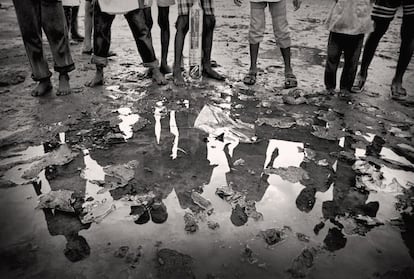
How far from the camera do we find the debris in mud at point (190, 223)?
1460mm

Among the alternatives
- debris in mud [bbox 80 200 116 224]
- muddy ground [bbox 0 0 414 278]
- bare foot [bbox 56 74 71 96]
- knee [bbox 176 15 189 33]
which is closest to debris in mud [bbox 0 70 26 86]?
muddy ground [bbox 0 0 414 278]

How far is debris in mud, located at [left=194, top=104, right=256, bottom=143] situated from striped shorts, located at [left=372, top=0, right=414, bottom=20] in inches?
68.3

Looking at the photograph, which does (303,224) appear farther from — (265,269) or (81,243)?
(81,243)

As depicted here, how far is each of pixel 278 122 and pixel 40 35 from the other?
7.23ft

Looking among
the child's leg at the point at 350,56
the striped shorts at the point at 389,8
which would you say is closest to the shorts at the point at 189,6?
the child's leg at the point at 350,56

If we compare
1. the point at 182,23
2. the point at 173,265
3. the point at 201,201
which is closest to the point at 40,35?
the point at 182,23

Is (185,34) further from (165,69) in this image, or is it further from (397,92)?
(397,92)

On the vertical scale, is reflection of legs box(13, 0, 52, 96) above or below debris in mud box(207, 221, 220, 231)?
above

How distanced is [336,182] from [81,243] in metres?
1.38

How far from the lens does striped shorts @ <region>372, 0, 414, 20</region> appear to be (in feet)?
9.49

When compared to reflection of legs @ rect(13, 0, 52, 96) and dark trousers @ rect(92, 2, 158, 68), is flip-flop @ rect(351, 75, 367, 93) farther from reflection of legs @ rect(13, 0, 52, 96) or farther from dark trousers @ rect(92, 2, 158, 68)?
reflection of legs @ rect(13, 0, 52, 96)

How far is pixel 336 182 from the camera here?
1.85 meters

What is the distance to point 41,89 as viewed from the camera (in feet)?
9.62

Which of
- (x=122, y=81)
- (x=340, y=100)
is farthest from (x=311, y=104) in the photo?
(x=122, y=81)
